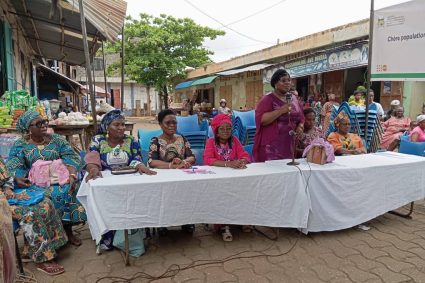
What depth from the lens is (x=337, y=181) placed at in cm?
305

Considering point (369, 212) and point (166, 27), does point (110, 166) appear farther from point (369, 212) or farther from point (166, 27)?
point (166, 27)

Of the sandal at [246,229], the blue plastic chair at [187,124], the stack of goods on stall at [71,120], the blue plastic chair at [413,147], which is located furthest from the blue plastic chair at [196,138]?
the blue plastic chair at [413,147]

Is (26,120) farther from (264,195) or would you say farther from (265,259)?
(265,259)

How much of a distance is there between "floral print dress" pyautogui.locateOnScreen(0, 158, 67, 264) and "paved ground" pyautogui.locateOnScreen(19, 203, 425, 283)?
16cm

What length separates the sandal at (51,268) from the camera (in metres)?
2.48

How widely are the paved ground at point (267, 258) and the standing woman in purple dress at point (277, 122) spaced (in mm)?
831

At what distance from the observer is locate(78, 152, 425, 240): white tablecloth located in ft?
8.15

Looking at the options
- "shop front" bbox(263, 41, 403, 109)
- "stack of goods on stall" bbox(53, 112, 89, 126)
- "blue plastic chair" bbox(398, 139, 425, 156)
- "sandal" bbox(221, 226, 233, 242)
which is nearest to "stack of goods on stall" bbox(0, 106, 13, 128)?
"stack of goods on stall" bbox(53, 112, 89, 126)

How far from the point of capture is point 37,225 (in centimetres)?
249

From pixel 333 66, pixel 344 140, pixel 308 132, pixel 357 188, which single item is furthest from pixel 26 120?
pixel 333 66

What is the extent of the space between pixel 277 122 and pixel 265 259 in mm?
1326

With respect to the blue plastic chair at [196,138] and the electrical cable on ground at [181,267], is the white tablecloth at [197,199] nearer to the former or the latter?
the electrical cable on ground at [181,267]

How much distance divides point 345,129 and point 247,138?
1704 millimetres

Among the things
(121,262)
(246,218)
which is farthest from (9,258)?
(246,218)
